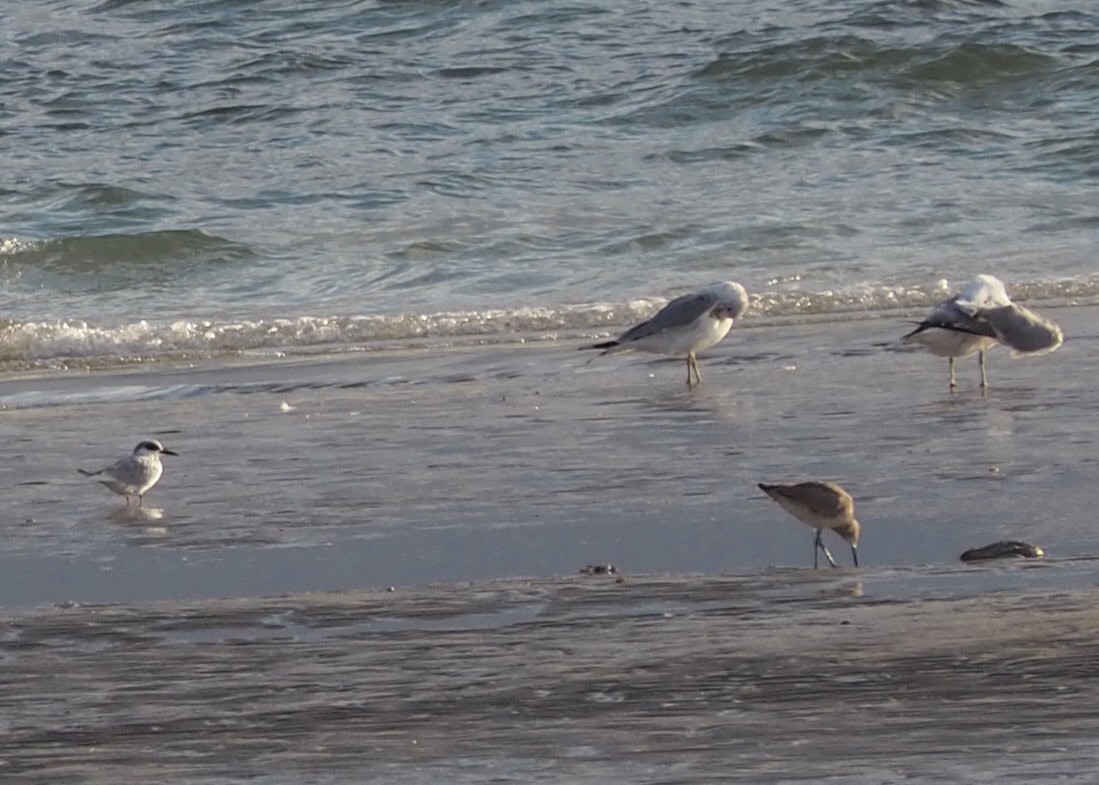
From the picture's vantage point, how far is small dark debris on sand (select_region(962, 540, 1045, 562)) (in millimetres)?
4957

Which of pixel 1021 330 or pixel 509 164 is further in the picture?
pixel 509 164

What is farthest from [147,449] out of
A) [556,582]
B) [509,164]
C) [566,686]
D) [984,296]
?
[509,164]

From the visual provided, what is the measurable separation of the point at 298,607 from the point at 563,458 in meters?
2.13

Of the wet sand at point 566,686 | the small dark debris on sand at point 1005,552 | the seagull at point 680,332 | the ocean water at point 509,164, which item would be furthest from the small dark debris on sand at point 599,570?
the ocean water at point 509,164

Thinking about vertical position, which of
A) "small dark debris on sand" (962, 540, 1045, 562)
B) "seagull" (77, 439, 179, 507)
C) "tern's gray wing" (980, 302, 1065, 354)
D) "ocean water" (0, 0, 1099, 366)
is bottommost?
"ocean water" (0, 0, 1099, 366)

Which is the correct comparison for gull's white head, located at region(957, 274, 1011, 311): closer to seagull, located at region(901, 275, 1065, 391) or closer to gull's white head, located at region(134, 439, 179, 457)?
seagull, located at region(901, 275, 1065, 391)

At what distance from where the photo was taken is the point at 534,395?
8.14 m

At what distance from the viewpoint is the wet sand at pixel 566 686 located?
3416mm

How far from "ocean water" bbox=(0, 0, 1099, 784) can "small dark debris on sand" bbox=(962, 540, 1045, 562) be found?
13 centimetres

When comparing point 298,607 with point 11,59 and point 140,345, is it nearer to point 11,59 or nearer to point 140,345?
point 140,345

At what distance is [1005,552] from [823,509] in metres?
0.43

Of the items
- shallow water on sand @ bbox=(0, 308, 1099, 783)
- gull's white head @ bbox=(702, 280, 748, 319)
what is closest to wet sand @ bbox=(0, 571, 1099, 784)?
shallow water on sand @ bbox=(0, 308, 1099, 783)

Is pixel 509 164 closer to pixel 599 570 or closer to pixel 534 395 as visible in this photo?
pixel 534 395

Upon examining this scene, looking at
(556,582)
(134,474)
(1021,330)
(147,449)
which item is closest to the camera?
(556,582)
